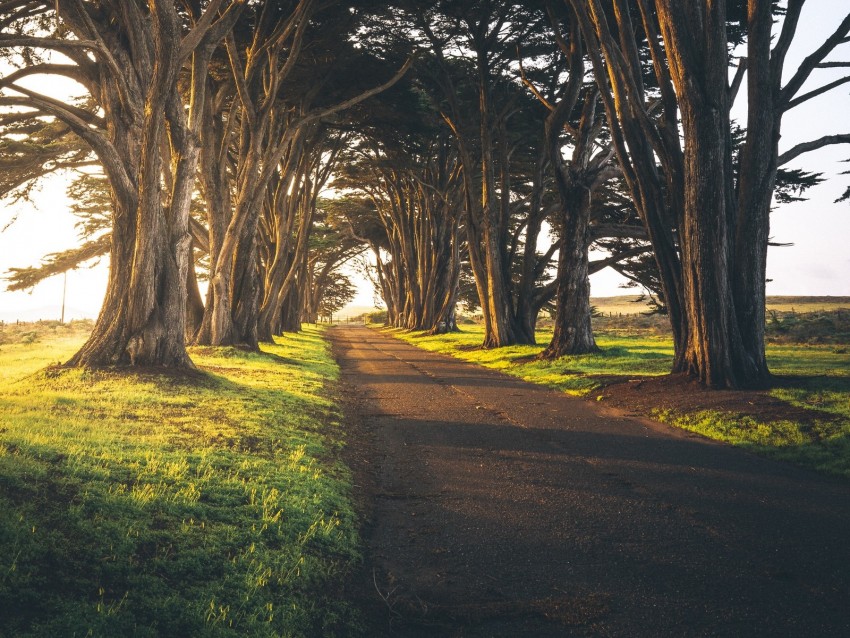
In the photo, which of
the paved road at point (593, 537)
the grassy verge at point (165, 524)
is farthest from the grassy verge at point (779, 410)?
the grassy verge at point (165, 524)

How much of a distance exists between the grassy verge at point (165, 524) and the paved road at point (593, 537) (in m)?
0.44

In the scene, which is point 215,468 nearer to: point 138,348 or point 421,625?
point 421,625

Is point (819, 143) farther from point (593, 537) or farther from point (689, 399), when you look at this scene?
point (593, 537)

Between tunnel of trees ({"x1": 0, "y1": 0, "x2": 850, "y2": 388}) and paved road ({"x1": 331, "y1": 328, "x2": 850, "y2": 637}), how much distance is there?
4.82 metres

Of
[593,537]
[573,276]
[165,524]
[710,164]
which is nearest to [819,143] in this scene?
[710,164]

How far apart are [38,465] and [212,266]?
519 inches

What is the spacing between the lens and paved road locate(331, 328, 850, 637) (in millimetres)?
3092

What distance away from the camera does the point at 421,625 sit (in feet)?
10.0

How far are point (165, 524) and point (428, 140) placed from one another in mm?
24115

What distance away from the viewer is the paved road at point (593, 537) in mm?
3092

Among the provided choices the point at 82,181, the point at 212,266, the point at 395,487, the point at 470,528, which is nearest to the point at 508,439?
the point at 395,487

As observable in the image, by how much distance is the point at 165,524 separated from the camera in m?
3.81

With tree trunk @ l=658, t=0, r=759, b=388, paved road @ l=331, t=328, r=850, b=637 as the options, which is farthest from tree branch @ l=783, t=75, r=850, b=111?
paved road @ l=331, t=328, r=850, b=637

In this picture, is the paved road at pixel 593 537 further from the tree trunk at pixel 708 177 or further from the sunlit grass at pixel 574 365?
the sunlit grass at pixel 574 365
